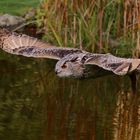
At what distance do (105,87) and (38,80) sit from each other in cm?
103

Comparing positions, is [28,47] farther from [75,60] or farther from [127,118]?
[127,118]

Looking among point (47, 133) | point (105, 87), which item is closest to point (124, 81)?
point (105, 87)

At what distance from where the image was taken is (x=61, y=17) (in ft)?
40.7

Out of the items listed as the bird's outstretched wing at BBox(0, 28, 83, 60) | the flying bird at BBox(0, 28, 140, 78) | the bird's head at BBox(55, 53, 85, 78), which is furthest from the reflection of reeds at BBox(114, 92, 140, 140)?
the bird's outstretched wing at BBox(0, 28, 83, 60)

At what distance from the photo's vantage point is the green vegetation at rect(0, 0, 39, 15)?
16.5 meters

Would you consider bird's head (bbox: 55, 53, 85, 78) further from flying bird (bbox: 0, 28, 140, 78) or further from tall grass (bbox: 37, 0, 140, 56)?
tall grass (bbox: 37, 0, 140, 56)

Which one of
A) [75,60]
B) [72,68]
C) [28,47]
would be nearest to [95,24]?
[28,47]

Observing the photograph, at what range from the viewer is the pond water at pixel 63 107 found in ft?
26.2

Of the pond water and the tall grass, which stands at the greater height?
the tall grass

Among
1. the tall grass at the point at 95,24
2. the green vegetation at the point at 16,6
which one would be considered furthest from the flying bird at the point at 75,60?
the green vegetation at the point at 16,6

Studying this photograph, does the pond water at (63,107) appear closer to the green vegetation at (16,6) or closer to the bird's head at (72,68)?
the bird's head at (72,68)

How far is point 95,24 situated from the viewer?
40.7 ft

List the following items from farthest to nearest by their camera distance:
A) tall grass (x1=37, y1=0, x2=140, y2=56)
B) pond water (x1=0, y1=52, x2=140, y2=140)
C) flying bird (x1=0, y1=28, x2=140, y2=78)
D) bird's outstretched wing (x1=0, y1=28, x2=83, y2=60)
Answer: tall grass (x1=37, y1=0, x2=140, y2=56)
bird's outstretched wing (x1=0, y1=28, x2=83, y2=60)
flying bird (x1=0, y1=28, x2=140, y2=78)
pond water (x1=0, y1=52, x2=140, y2=140)

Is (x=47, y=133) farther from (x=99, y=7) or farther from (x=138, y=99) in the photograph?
(x=99, y=7)
